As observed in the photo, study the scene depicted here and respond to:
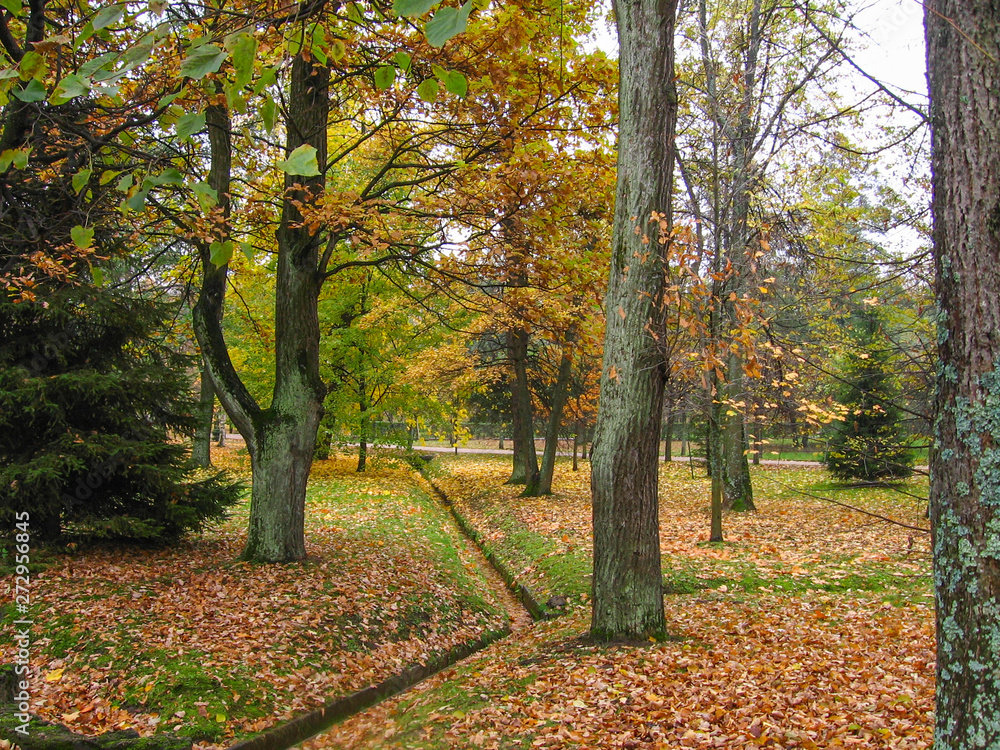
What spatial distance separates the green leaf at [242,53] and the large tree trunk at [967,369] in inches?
92.3

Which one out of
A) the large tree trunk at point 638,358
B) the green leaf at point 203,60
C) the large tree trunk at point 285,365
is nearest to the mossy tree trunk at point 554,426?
the large tree trunk at point 285,365

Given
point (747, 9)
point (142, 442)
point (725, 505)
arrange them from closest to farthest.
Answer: point (142, 442) → point (747, 9) → point (725, 505)

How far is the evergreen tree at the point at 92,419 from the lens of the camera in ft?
21.0

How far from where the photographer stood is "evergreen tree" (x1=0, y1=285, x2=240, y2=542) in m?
6.41

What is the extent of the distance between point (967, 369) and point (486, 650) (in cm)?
584

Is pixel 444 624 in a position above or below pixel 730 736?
below

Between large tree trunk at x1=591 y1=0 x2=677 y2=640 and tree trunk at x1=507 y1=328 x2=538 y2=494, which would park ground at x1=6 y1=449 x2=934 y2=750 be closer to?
large tree trunk at x1=591 y1=0 x2=677 y2=640

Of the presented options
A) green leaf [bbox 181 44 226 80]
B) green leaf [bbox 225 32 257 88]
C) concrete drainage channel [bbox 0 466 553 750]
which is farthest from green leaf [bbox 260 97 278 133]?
concrete drainage channel [bbox 0 466 553 750]

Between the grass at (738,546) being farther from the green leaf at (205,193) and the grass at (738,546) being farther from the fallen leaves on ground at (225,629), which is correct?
the green leaf at (205,193)

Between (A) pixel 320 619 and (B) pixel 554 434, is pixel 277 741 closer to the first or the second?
(A) pixel 320 619

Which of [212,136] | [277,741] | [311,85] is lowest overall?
[277,741]

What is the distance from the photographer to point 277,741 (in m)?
4.75

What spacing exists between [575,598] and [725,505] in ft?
25.1

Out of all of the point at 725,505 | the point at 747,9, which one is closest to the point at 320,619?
the point at 725,505
